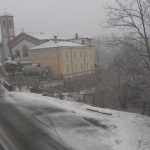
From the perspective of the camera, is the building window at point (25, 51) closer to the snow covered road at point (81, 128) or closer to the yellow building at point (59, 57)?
the yellow building at point (59, 57)

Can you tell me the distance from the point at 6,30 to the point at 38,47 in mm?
16767

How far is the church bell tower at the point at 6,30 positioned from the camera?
56612mm

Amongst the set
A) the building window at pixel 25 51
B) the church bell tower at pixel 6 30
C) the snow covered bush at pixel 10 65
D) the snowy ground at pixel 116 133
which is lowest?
the snowy ground at pixel 116 133

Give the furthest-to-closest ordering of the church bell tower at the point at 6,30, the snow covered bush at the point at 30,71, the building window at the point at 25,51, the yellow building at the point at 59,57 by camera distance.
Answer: the church bell tower at the point at 6,30, the building window at the point at 25,51, the yellow building at the point at 59,57, the snow covered bush at the point at 30,71

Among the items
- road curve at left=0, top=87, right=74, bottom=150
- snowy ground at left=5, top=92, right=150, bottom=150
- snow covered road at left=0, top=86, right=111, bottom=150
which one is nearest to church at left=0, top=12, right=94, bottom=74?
snow covered road at left=0, top=86, right=111, bottom=150

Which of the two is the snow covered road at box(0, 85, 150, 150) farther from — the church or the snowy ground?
the church

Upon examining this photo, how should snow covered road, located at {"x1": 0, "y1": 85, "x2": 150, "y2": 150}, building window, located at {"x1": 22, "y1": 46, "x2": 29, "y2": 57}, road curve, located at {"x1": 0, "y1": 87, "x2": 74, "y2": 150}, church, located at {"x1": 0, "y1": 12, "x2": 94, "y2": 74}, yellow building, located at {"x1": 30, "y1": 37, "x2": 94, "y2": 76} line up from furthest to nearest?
building window, located at {"x1": 22, "y1": 46, "x2": 29, "y2": 57} < church, located at {"x1": 0, "y1": 12, "x2": 94, "y2": 74} < yellow building, located at {"x1": 30, "y1": 37, "x2": 94, "y2": 76} < snow covered road, located at {"x1": 0, "y1": 85, "x2": 150, "y2": 150} < road curve, located at {"x1": 0, "y1": 87, "x2": 74, "y2": 150}

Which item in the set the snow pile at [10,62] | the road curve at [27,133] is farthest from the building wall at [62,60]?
the road curve at [27,133]

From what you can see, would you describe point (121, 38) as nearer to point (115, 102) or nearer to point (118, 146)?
point (118, 146)

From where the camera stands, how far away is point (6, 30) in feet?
187

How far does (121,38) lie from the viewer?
1143 centimetres

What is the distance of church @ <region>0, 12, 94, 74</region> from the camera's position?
44.0 m

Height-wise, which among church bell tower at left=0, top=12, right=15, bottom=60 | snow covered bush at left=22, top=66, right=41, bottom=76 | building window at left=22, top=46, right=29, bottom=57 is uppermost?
church bell tower at left=0, top=12, right=15, bottom=60

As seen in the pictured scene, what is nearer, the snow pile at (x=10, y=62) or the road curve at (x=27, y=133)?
the road curve at (x=27, y=133)
